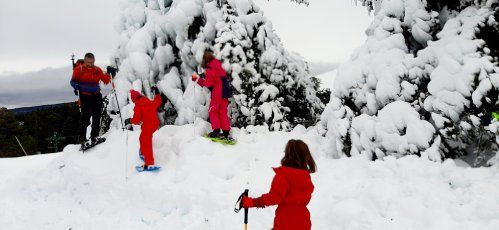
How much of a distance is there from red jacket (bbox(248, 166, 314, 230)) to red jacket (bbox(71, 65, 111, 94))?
22.1 feet

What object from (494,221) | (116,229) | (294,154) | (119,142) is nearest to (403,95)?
(494,221)

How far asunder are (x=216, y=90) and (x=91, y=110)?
3.17 m

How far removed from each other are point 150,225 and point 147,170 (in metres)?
1.55

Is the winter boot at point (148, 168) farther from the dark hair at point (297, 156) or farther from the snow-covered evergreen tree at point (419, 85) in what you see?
the dark hair at point (297, 156)

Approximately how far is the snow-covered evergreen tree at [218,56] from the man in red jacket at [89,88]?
89cm

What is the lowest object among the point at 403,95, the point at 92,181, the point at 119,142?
the point at 92,181

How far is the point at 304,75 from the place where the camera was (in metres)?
11.2

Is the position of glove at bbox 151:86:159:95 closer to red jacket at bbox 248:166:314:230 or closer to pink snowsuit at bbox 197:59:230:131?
pink snowsuit at bbox 197:59:230:131

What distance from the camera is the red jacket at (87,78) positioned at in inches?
368

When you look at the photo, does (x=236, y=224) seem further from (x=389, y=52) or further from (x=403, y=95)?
(x=389, y=52)

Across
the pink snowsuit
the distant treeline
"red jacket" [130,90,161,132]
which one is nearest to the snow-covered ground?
the pink snowsuit

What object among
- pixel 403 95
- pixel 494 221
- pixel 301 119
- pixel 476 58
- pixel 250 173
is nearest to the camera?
pixel 494 221

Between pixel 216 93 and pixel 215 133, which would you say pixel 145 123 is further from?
pixel 216 93

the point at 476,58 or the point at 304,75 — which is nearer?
the point at 476,58
